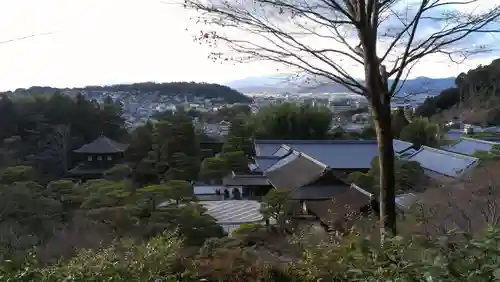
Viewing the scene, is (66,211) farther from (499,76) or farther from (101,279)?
(499,76)

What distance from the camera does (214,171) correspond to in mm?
14461

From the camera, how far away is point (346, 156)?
16.0 metres

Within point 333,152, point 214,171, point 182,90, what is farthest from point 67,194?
point 182,90

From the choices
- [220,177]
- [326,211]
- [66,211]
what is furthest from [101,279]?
[220,177]

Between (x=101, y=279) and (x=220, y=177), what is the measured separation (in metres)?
13.0

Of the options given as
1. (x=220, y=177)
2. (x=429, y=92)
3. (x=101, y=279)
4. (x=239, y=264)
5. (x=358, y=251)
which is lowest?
(x=220, y=177)

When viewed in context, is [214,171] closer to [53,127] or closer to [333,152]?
[333,152]

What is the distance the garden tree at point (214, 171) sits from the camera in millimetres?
14531

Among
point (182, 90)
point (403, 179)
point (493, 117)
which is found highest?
point (182, 90)

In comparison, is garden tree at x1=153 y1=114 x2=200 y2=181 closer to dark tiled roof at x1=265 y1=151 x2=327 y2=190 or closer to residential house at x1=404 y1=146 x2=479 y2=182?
dark tiled roof at x1=265 y1=151 x2=327 y2=190

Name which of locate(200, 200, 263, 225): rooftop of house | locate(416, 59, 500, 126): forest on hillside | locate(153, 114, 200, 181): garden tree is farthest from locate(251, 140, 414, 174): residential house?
locate(416, 59, 500, 126): forest on hillside

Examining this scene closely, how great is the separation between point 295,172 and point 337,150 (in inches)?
167

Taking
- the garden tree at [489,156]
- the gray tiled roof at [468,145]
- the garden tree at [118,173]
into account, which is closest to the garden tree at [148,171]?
the garden tree at [118,173]

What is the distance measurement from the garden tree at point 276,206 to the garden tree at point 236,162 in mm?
5140
